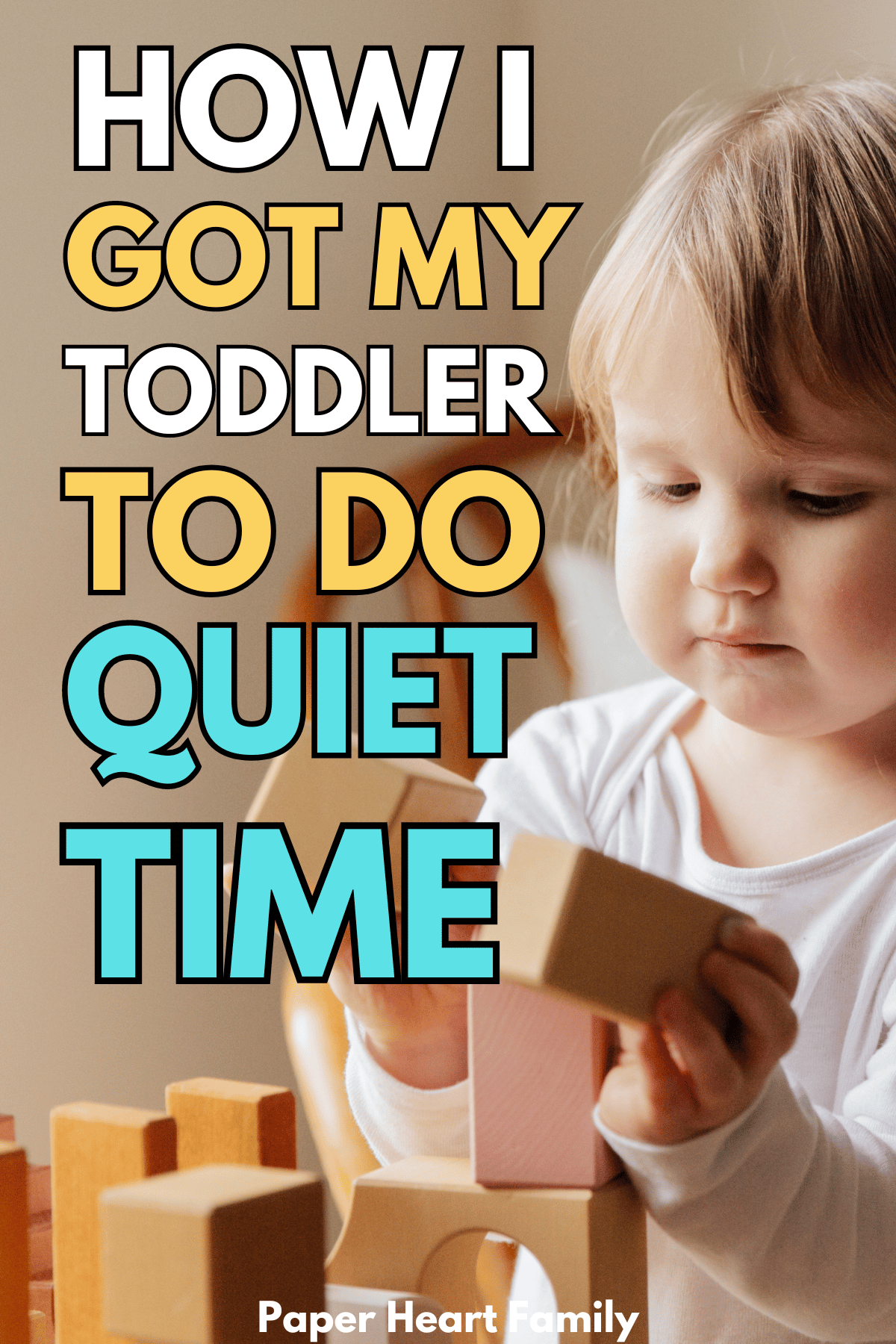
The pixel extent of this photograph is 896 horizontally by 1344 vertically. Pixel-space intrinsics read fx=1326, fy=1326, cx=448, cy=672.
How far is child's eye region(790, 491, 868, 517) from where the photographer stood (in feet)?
1.43

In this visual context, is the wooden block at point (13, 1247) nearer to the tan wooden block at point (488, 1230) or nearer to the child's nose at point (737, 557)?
the tan wooden block at point (488, 1230)

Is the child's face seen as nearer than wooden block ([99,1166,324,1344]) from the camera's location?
No

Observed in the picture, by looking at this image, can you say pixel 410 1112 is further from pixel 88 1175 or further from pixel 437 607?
pixel 437 607

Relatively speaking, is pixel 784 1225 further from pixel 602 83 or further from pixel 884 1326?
pixel 602 83

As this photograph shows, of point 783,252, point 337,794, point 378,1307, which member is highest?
point 783,252

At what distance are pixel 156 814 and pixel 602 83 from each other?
736 mm

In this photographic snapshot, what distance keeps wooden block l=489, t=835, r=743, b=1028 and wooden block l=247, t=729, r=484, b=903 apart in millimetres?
67

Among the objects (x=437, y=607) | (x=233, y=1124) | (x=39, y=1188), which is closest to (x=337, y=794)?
(x=233, y=1124)

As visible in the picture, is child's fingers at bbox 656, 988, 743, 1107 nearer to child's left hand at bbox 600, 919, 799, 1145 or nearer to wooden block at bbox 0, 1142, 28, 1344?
child's left hand at bbox 600, 919, 799, 1145

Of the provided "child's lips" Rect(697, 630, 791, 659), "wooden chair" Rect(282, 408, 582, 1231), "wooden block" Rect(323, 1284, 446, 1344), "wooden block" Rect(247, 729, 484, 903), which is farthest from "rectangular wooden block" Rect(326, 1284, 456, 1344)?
"wooden chair" Rect(282, 408, 582, 1231)

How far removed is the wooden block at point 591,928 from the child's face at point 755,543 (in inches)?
6.9

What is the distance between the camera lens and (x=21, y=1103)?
3.33 feet

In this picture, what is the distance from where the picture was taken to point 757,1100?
1.04 ft

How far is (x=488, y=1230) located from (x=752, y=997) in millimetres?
83
